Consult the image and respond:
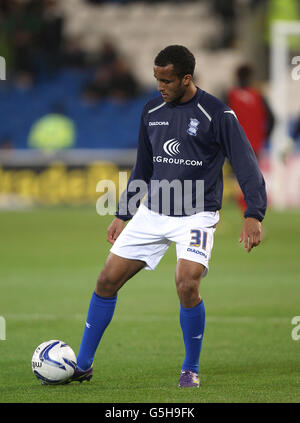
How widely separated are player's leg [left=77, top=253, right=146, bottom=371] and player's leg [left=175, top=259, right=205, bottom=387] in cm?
32

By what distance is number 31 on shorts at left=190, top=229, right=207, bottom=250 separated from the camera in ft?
16.9

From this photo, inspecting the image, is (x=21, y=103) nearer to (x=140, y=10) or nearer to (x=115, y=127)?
(x=115, y=127)

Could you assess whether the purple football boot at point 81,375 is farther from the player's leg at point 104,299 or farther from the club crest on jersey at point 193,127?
the club crest on jersey at point 193,127

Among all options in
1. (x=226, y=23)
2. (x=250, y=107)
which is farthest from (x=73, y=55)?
(x=250, y=107)

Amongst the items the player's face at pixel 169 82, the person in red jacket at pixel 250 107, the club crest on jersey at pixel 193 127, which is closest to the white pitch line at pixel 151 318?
the club crest on jersey at pixel 193 127

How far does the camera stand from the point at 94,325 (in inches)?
209

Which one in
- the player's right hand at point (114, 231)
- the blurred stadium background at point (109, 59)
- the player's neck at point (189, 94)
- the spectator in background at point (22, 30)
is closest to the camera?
the player's neck at point (189, 94)

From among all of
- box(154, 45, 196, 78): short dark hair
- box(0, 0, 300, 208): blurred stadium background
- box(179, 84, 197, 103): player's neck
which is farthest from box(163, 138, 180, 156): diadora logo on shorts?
box(0, 0, 300, 208): blurred stadium background

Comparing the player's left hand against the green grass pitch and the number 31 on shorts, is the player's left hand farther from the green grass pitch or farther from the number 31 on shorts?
the green grass pitch

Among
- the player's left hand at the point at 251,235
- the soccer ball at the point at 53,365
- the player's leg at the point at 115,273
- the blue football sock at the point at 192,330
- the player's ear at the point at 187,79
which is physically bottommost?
the soccer ball at the point at 53,365

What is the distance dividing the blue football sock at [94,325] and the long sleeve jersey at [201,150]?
64 cm

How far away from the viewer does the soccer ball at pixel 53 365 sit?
17.0 feet

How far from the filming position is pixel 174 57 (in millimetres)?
5078

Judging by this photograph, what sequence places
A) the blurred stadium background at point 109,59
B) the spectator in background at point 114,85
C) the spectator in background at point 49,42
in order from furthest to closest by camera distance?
the spectator in background at point 49,42 < the spectator in background at point 114,85 < the blurred stadium background at point 109,59
